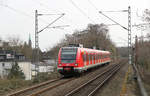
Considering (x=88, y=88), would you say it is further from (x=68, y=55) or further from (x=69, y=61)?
(x=68, y=55)

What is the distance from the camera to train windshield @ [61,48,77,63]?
1986cm

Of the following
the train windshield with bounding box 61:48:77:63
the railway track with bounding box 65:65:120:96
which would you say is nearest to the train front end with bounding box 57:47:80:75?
the train windshield with bounding box 61:48:77:63

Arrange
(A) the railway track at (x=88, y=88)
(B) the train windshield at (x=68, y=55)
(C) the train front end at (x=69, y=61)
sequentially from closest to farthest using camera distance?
(A) the railway track at (x=88, y=88) < (C) the train front end at (x=69, y=61) < (B) the train windshield at (x=68, y=55)

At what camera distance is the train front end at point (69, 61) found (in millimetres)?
19625

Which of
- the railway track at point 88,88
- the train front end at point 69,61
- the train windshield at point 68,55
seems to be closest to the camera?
the railway track at point 88,88

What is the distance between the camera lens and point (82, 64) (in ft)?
67.9

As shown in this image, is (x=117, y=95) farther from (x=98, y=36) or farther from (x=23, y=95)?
(x=98, y=36)

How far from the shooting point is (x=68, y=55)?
20.0 m

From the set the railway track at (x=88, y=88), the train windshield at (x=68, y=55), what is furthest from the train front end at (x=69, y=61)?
the railway track at (x=88, y=88)

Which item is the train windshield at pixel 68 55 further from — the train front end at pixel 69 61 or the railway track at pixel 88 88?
the railway track at pixel 88 88

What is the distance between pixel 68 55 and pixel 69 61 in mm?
579

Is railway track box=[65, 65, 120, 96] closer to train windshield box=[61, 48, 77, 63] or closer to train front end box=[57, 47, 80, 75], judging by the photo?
train front end box=[57, 47, 80, 75]

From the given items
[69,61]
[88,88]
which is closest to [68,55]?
[69,61]

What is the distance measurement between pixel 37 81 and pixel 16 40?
55.3 metres
